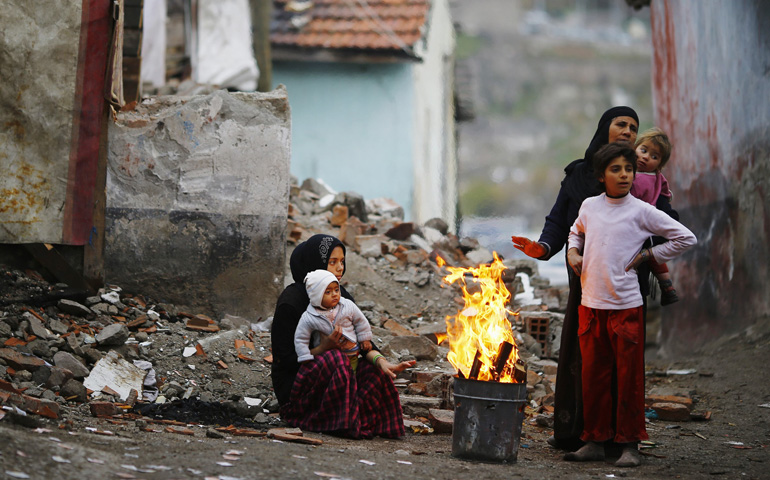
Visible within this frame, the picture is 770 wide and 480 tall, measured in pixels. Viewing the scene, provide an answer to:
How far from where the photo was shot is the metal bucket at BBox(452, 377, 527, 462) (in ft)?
14.9

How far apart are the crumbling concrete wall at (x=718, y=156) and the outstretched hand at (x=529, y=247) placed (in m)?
4.01

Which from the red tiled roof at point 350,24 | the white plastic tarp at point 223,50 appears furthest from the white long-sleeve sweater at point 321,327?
the red tiled roof at point 350,24

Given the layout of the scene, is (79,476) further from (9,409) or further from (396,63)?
(396,63)

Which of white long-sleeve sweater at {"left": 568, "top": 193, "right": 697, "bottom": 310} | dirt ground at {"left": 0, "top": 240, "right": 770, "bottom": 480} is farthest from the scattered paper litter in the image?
white long-sleeve sweater at {"left": 568, "top": 193, "right": 697, "bottom": 310}

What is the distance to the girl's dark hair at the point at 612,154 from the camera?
4.61 metres

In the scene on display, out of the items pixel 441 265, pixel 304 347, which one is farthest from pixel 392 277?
pixel 304 347

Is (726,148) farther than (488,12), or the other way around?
(488,12)

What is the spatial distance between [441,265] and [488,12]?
40.2 meters

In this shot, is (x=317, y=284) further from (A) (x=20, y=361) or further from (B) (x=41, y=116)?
(B) (x=41, y=116)

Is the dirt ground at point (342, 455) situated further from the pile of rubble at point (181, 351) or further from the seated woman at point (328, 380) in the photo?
the pile of rubble at point (181, 351)

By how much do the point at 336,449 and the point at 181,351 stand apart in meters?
2.16

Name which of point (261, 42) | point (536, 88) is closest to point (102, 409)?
point (261, 42)

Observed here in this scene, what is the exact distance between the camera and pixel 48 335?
5918mm

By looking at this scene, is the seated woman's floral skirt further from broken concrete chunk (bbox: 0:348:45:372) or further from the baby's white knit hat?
broken concrete chunk (bbox: 0:348:45:372)
